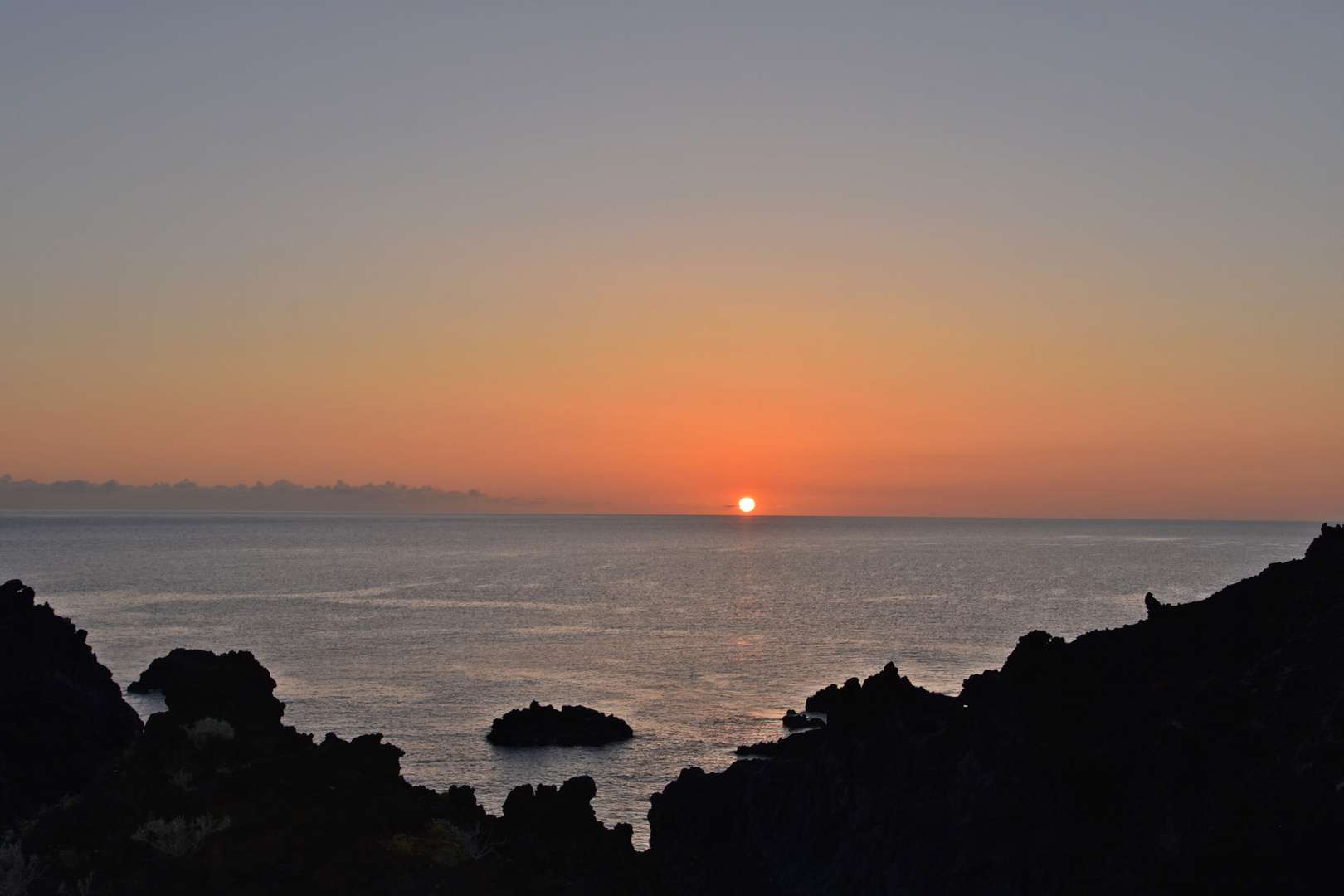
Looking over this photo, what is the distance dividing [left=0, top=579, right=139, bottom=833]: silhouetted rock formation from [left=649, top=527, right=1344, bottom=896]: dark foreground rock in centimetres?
2693

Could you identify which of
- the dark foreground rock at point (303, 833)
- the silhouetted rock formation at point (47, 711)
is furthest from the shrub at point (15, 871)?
the silhouetted rock formation at point (47, 711)

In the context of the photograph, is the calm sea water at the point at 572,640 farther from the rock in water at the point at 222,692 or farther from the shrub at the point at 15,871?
the shrub at the point at 15,871

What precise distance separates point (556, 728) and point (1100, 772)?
43594 millimetres

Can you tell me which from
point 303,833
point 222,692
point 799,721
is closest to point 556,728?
point 799,721

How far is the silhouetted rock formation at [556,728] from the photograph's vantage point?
200ft

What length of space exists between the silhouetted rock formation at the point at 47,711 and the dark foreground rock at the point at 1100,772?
88.4ft

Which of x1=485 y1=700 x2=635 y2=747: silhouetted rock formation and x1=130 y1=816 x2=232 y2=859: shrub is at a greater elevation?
x1=130 y1=816 x2=232 y2=859: shrub

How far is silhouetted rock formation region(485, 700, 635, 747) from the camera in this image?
200 feet

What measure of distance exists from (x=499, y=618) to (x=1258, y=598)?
10701 cm

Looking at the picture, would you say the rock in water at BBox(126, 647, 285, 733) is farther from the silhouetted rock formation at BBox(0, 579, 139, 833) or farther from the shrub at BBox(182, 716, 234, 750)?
the silhouetted rock formation at BBox(0, 579, 139, 833)

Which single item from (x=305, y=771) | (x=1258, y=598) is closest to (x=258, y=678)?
(x=305, y=771)

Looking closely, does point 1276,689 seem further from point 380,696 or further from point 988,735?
point 380,696

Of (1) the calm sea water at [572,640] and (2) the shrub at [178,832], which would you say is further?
(1) the calm sea water at [572,640]

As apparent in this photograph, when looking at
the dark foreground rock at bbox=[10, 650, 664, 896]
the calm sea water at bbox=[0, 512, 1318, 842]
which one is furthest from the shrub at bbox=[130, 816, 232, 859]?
the calm sea water at bbox=[0, 512, 1318, 842]
